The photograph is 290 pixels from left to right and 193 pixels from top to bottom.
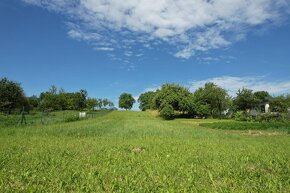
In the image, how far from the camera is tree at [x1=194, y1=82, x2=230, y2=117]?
84.1 m

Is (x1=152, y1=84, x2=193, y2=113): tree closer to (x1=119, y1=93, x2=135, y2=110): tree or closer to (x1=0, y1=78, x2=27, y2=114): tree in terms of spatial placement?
(x1=0, y1=78, x2=27, y2=114): tree

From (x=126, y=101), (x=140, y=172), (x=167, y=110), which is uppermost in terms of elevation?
(x=126, y=101)

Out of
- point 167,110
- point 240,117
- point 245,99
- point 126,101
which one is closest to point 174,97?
point 167,110

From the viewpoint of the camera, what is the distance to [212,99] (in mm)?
86875

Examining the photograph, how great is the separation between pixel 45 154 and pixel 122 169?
3.93 m

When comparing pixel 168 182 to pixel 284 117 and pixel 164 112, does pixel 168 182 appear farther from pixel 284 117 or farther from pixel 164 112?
pixel 164 112

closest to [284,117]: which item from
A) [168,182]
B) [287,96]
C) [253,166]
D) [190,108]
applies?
[190,108]

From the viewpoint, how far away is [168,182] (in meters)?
7.89

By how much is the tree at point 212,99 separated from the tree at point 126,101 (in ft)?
313

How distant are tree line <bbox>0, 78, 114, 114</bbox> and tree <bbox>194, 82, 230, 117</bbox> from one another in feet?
126

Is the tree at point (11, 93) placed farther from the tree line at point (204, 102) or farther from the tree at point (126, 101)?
the tree at point (126, 101)

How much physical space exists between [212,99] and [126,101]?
10049 centimetres

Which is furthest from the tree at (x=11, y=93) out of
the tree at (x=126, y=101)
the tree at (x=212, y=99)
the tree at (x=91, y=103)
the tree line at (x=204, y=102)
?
the tree at (x=126, y=101)

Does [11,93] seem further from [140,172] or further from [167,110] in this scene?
[140,172]
